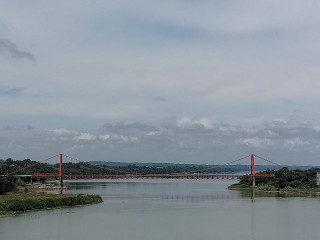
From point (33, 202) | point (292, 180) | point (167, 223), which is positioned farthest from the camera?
point (292, 180)

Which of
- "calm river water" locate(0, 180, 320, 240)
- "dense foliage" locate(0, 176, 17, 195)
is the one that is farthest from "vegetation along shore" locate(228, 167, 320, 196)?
"dense foliage" locate(0, 176, 17, 195)

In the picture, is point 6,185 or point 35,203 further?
point 6,185

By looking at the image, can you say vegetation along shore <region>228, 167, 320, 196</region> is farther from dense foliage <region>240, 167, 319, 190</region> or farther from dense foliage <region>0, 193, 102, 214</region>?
dense foliage <region>0, 193, 102, 214</region>

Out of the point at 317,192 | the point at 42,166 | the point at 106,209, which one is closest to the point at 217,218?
the point at 106,209

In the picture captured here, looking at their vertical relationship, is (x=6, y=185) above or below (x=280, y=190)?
above

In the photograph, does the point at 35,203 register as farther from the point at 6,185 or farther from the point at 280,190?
the point at 280,190

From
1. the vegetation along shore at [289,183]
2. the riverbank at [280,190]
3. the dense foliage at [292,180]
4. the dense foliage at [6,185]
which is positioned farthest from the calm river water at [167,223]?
the dense foliage at [292,180]

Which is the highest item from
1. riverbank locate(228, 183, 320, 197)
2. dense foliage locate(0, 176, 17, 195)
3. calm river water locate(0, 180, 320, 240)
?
dense foliage locate(0, 176, 17, 195)

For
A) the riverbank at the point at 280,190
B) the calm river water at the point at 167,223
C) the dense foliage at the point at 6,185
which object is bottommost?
the calm river water at the point at 167,223

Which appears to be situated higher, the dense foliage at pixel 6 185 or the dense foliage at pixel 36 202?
the dense foliage at pixel 6 185

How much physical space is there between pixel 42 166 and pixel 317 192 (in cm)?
4418

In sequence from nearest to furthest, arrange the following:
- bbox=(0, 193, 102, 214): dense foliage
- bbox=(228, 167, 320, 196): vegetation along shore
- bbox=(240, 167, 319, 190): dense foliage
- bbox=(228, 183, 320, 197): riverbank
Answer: bbox=(0, 193, 102, 214): dense foliage
bbox=(228, 183, 320, 197): riverbank
bbox=(228, 167, 320, 196): vegetation along shore
bbox=(240, 167, 319, 190): dense foliage

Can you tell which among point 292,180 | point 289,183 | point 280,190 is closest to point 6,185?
point 280,190

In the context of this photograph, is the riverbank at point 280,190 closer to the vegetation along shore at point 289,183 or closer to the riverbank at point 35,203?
the vegetation along shore at point 289,183
